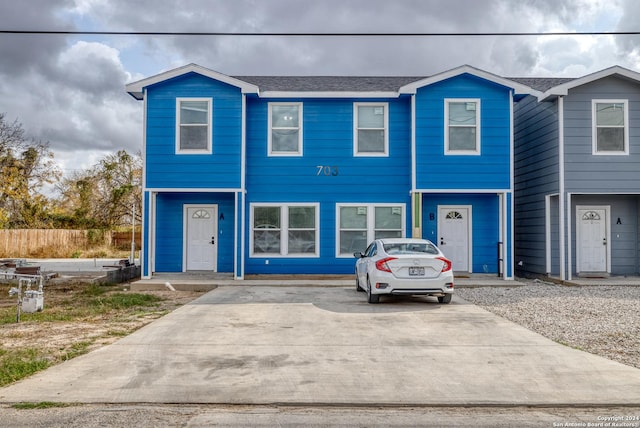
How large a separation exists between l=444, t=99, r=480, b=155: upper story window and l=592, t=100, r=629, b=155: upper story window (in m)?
3.47

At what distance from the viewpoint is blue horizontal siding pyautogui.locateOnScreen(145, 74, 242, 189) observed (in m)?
14.7

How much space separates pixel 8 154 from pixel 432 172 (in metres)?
29.6

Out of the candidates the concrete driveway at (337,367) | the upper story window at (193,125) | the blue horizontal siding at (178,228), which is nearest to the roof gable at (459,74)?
the upper story window at (193,125)

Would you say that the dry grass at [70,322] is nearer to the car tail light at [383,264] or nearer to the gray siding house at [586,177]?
the car tail light at [383,264]

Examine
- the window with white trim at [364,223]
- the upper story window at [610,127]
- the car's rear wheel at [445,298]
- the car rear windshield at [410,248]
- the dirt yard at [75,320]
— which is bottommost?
the dirt yard at [75,320]

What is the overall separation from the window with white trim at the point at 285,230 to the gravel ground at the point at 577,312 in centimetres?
485

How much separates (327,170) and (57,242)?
23899 millimetres

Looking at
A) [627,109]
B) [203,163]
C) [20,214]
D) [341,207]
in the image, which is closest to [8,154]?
[20,214]

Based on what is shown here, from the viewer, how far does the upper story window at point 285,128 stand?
1544 cm

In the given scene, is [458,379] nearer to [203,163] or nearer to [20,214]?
[203,163]

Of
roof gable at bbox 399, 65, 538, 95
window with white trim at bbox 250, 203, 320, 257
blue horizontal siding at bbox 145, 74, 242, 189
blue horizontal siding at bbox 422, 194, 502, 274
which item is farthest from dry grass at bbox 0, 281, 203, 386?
roof gable at bbox 399, 65, 538, 95

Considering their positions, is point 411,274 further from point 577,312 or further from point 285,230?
point 285,230

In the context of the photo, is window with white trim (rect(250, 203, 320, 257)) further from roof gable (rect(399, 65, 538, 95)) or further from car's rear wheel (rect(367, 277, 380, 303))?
car's rear wheel (rect(367, 277, 380, 303))

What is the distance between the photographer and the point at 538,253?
51.8ft
